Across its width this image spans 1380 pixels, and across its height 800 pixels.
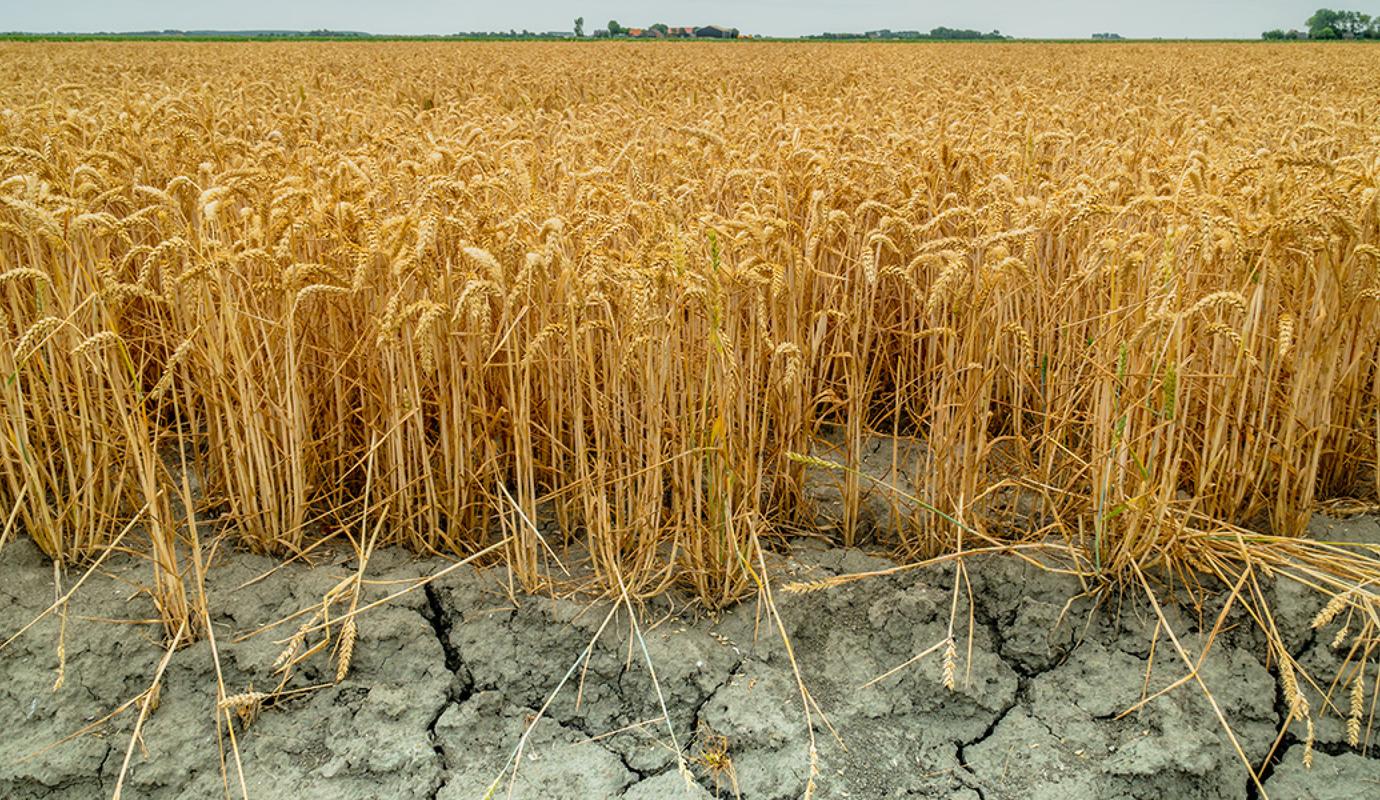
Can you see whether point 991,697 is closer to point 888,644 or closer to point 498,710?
point 888,644

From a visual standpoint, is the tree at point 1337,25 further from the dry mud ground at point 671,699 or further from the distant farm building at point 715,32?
the dry mud ground at point 671,699

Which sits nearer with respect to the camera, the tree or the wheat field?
the wheat field

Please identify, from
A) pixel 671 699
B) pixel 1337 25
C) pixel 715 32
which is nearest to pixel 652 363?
pixel 671 699

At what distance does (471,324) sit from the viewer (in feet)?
6.68

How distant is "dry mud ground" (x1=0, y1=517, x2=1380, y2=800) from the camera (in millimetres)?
1791

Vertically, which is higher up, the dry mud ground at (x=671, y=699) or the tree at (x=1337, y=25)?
the tree at (x=1337, y=25)

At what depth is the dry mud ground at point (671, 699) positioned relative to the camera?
1.79 m

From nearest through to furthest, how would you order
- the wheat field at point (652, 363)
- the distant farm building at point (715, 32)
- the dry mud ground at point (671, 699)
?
the dry mud ground at point (671, 699)
the wheat field at point (652, 363)
the distant farm building at point (715, 32)

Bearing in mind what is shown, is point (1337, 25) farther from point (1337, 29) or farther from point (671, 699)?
point (671, 699)

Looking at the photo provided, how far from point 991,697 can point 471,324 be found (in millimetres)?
1322

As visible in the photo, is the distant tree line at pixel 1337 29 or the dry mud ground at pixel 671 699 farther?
the distant tree line at pixel 1337 29

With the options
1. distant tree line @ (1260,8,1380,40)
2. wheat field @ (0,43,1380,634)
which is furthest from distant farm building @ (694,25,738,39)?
wheat field @ (0,43,1380,634)

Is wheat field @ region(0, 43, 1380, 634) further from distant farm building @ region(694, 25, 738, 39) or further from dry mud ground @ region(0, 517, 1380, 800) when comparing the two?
distant farm building @ region(694, 25, 738, 39)

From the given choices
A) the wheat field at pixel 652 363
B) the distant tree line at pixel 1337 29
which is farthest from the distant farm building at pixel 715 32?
the wheat field at pixel 652 363
